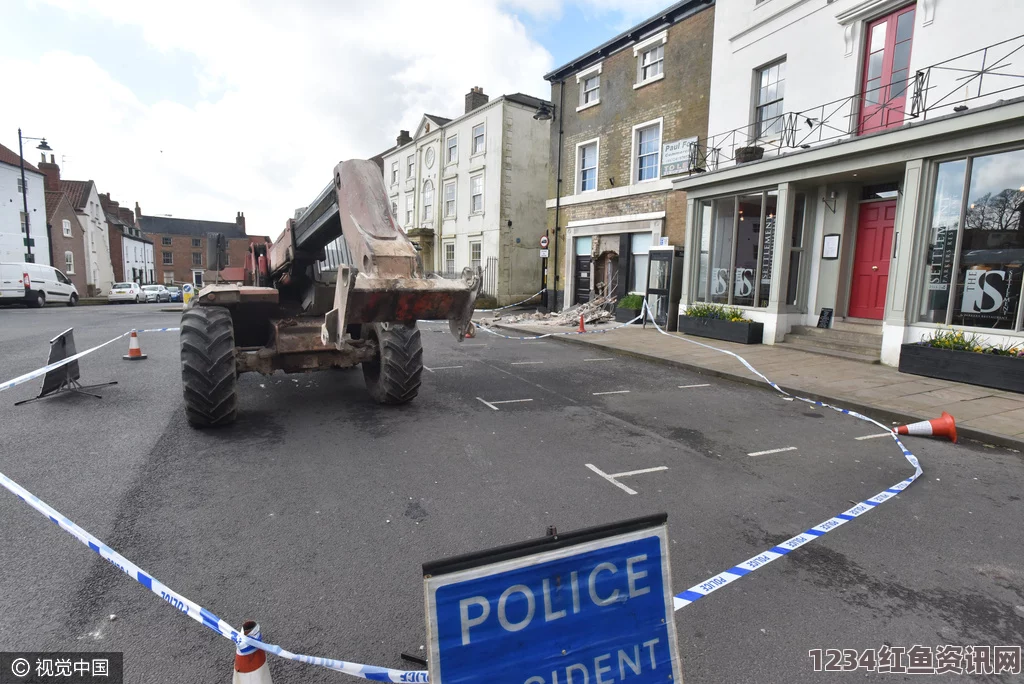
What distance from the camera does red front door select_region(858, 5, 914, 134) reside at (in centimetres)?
1027

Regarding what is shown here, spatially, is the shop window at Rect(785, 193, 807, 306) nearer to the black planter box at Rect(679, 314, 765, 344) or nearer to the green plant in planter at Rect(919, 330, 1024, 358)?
the black planter box at Rect(679, 314, 765, 344)

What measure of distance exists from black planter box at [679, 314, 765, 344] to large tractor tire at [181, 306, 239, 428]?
1073cm

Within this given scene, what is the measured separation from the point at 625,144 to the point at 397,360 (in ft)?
49.8

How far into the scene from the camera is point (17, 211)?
3444 cm

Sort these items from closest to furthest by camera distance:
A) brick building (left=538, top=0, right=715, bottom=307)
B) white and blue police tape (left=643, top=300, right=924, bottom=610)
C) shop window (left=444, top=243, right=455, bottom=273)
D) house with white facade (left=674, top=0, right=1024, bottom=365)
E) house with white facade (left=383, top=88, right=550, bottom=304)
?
white and blue police tape (left=643, top=300, right=924, bottom=610) → house with white facade (left=674, top=0, right=1024, bottom=365) → brick building (left=538, top=0, right=715, bottom=307) → house with white facade (left=383, top=88, right=550, bottom=304) → shop window (left=444, top=243, right=455, bottom=273)

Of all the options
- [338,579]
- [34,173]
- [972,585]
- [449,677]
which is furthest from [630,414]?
[34,173]

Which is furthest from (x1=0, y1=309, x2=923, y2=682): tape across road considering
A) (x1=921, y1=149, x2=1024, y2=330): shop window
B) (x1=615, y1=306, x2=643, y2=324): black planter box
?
(x1=615, y1=306, x2=643, y2=324): black planter box

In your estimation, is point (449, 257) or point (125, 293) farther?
point (125, 293)

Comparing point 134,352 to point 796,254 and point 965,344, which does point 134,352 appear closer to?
point 796,254

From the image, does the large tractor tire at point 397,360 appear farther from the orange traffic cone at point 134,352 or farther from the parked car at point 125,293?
the parked car at point 125,293

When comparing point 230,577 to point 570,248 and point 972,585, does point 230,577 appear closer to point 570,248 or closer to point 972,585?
point 972,585

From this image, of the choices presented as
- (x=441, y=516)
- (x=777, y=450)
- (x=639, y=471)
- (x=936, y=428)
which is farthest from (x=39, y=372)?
(x=936, y=428)

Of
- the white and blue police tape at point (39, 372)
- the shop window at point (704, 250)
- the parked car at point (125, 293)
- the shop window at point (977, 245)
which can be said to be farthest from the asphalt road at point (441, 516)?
the parked car at point (125, 293)

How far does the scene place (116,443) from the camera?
5.25 metres
